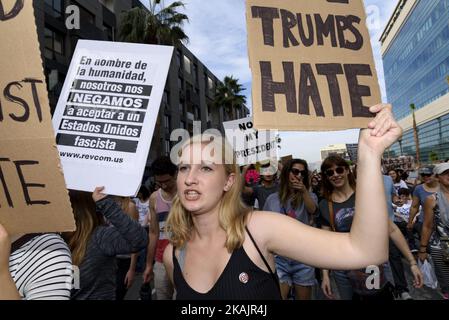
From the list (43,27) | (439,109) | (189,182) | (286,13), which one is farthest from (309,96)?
(439,109)

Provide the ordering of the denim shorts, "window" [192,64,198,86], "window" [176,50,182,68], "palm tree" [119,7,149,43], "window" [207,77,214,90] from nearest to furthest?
the denim shorts < "palm tree" [119,7,149,43] < "window" [176,50,182,68] < "window" [192,64,198,86] < "window" [207,77,214,90]

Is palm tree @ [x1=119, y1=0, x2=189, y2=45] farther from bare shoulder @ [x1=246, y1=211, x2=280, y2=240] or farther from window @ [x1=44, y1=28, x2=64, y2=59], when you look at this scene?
bare shoulder @ [x1=246, y1=211, x2=280, y2=240]

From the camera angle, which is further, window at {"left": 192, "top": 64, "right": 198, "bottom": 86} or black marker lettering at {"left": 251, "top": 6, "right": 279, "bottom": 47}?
window at {"left": 192, "top": 64, "right": 198, "bottom": 86}

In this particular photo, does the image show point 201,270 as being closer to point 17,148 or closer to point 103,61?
point 17,148

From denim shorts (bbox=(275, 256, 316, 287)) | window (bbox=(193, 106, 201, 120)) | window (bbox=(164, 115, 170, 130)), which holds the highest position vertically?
window (bbox=(193, 106, 201, 120))

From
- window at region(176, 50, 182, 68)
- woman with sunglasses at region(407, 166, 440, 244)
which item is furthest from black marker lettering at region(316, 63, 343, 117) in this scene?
window at region(176, 50, 182, 68)

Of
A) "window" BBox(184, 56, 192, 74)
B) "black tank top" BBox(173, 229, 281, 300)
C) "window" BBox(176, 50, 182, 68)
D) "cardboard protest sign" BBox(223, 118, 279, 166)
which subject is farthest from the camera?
"window" BBox(184, 56, 192, 74)

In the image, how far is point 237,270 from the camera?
5.82ft

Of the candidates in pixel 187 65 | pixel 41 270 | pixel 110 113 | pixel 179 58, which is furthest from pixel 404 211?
pixel 187 65

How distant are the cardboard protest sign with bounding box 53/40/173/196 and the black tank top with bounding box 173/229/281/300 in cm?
67

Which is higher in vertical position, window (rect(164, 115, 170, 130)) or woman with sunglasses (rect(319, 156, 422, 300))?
window (rect(164, 115, 170, 130))

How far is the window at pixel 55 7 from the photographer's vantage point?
20.4m

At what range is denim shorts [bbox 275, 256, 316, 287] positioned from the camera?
416 centimetres

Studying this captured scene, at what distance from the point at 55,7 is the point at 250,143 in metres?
19.8
